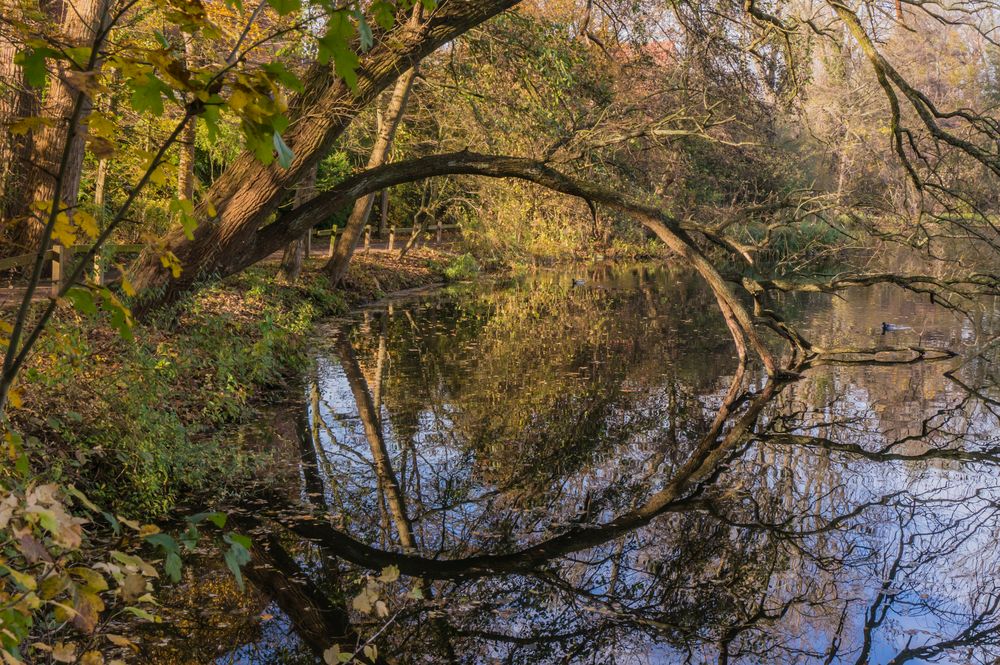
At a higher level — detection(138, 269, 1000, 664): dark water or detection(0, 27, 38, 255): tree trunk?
detection(0, 27, 38, 255): tree trunk

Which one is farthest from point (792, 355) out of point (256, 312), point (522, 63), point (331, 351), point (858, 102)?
point (256, 312)

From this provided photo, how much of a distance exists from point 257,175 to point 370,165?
8.07 m

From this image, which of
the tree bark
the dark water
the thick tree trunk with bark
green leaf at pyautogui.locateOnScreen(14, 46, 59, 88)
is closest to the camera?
green leaf at pyautogui.locateOnScreen(14, 46, 59, 88)

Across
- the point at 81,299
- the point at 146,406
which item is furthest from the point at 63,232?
the point at 146,406

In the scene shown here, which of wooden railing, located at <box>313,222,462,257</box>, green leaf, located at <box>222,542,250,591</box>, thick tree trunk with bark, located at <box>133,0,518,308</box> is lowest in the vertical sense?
green leaf, located at <box>222,542,250,591</box>

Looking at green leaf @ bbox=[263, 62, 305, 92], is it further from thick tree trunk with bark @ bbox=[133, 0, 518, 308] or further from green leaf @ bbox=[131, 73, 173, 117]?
thick tree trunk with bark @ bbox=[133, 0, 518, 308]

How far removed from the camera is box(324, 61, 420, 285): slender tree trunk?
14.6m

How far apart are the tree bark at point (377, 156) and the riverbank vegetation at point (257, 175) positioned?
6 cm

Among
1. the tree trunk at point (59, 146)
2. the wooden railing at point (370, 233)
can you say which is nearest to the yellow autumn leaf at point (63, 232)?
the tree trunk at point (59, 146)

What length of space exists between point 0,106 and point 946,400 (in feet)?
39.8

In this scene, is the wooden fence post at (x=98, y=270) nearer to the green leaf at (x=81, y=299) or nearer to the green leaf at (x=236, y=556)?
the green leaf at (x=81, y=299)

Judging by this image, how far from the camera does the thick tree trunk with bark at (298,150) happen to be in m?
7.40

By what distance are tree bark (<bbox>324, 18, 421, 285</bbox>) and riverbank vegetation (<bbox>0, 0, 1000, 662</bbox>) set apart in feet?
0.21

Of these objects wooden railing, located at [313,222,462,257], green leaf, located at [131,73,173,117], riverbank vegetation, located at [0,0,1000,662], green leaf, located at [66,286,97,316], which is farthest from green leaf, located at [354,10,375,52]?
wooden railing, located at [313,222,462,257]
